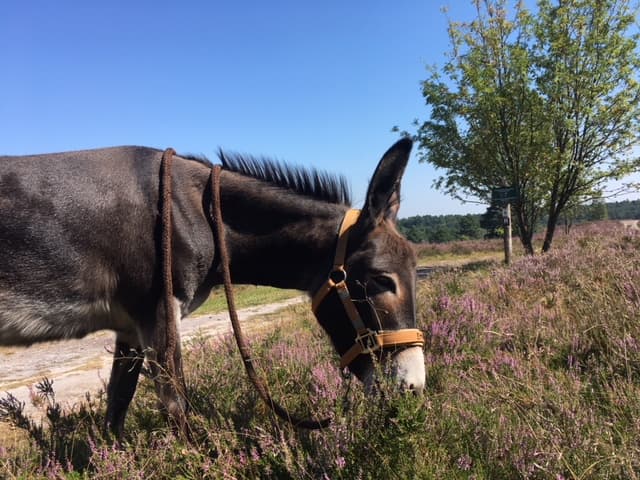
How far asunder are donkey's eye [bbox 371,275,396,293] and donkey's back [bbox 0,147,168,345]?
51.2 inches

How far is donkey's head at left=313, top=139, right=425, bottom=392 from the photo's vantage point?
7.41 ft

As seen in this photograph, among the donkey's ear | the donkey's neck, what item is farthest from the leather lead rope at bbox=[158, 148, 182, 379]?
the donkey's ear

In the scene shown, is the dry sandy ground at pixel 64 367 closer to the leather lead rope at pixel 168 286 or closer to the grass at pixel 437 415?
the grass at pixel 437 415

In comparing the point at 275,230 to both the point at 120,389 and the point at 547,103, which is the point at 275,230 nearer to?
the point at 120,389

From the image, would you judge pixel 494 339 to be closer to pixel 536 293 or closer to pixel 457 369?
pixel 457 369

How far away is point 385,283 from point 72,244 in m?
1.76

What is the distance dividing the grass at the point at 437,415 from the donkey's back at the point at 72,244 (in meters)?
0.72

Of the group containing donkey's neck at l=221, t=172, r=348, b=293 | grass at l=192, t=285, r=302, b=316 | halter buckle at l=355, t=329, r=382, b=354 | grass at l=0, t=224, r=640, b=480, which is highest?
donkey's neck at l=221, t=172, r=348, b=293

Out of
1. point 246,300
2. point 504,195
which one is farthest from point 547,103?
point 246,300

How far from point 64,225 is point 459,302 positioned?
145 inches

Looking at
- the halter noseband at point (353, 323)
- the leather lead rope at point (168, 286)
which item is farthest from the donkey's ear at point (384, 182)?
the leather lead rope at point (168, 286)

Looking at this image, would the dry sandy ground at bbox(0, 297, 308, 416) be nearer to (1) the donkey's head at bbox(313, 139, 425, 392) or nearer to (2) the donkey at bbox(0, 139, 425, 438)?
(2) the donkey at bbox(0, 139, 425, 438)

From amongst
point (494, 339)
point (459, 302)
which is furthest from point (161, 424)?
point (459, 302)

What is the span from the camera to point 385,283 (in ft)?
7.88
